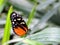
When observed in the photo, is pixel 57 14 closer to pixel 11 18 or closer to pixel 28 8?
pixel 28 8

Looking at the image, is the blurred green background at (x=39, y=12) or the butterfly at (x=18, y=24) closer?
the butterfly at (x=18, y=24)

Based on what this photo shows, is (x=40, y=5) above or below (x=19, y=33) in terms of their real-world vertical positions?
above

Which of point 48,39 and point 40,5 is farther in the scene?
point 40,5

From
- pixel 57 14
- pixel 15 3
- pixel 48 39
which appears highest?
pixel 15 3

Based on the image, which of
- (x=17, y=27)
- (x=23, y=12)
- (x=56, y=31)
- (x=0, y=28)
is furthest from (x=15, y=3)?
(x=56, y=31)

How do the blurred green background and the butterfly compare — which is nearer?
the butterfly

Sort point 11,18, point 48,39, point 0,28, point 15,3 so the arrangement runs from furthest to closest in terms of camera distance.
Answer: point 15,3, point 0,28, point 11,18, point 48,39

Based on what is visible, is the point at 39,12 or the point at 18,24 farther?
the point at 39,12

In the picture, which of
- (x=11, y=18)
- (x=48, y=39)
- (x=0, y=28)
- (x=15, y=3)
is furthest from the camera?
(x=15, y=3)
